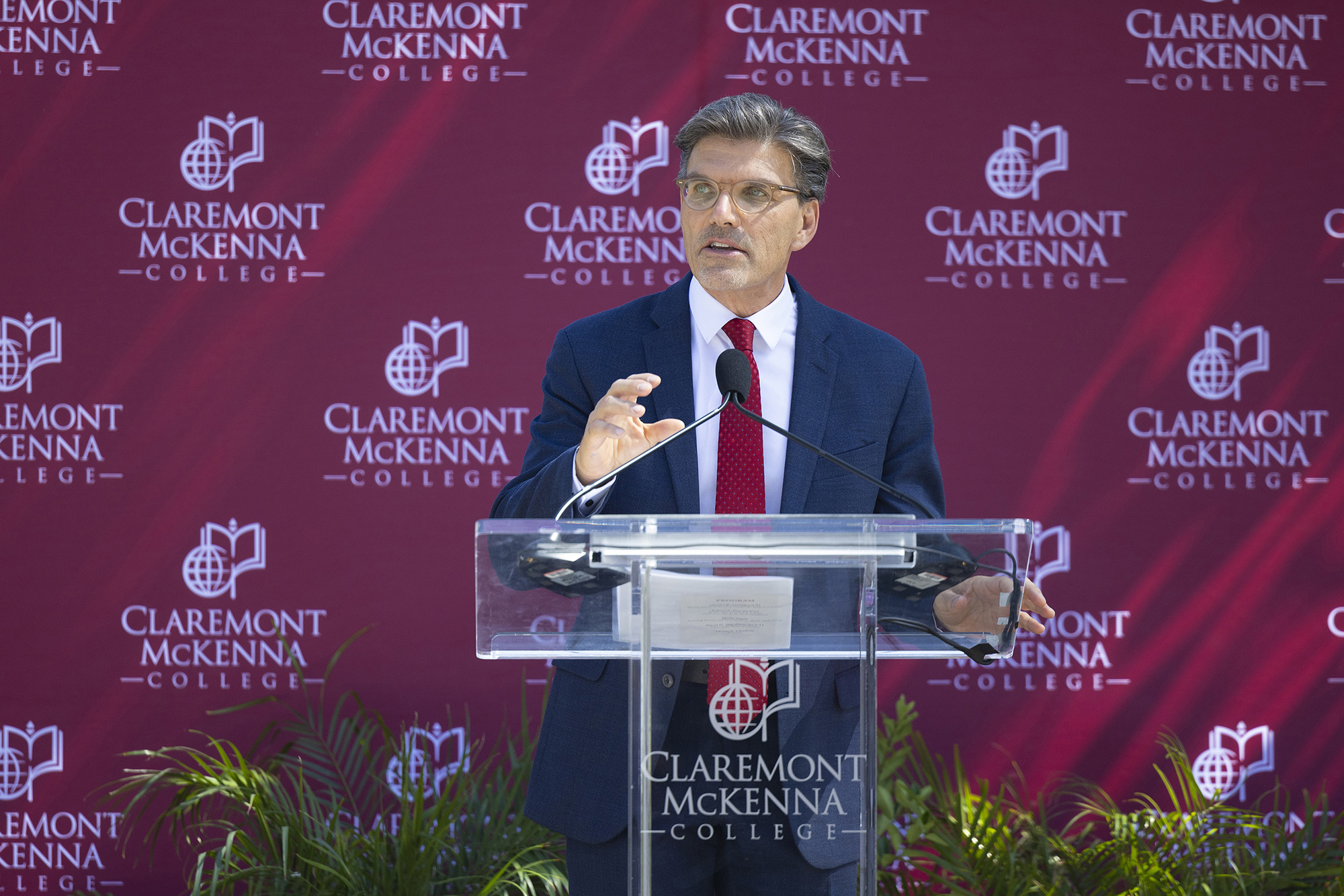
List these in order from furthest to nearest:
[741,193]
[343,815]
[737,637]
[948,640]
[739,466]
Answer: [343,815]
[741,193]
[739,466]
[948,640]
[737,637]

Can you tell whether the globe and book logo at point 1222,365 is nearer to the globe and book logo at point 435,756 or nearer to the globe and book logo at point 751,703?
the globe and book logo at point 435,756

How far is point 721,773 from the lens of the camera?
1315mm

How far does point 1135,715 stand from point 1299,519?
2.63 ft

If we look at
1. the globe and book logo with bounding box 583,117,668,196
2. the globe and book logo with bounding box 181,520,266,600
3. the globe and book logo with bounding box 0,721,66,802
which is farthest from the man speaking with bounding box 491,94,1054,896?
the globe and book logo with bounding box 0,721,66,802

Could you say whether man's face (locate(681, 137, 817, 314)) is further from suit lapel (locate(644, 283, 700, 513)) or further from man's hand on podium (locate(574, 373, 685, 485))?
man's hand on podium (locate(574, 373, 685, 485))

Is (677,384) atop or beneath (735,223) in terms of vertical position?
beneath

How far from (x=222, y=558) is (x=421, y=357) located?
0.84 meters

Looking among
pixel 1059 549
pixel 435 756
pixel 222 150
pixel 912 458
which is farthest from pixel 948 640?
pixel 222 150

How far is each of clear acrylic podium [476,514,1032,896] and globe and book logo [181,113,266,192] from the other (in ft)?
8.46

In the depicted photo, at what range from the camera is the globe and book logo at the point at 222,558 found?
343cm

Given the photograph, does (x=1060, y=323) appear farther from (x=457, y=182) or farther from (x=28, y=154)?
(x=28, y=154)

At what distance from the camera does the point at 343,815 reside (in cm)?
326

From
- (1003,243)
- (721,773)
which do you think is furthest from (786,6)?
(721,773)

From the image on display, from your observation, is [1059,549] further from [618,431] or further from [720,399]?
[618,431]
